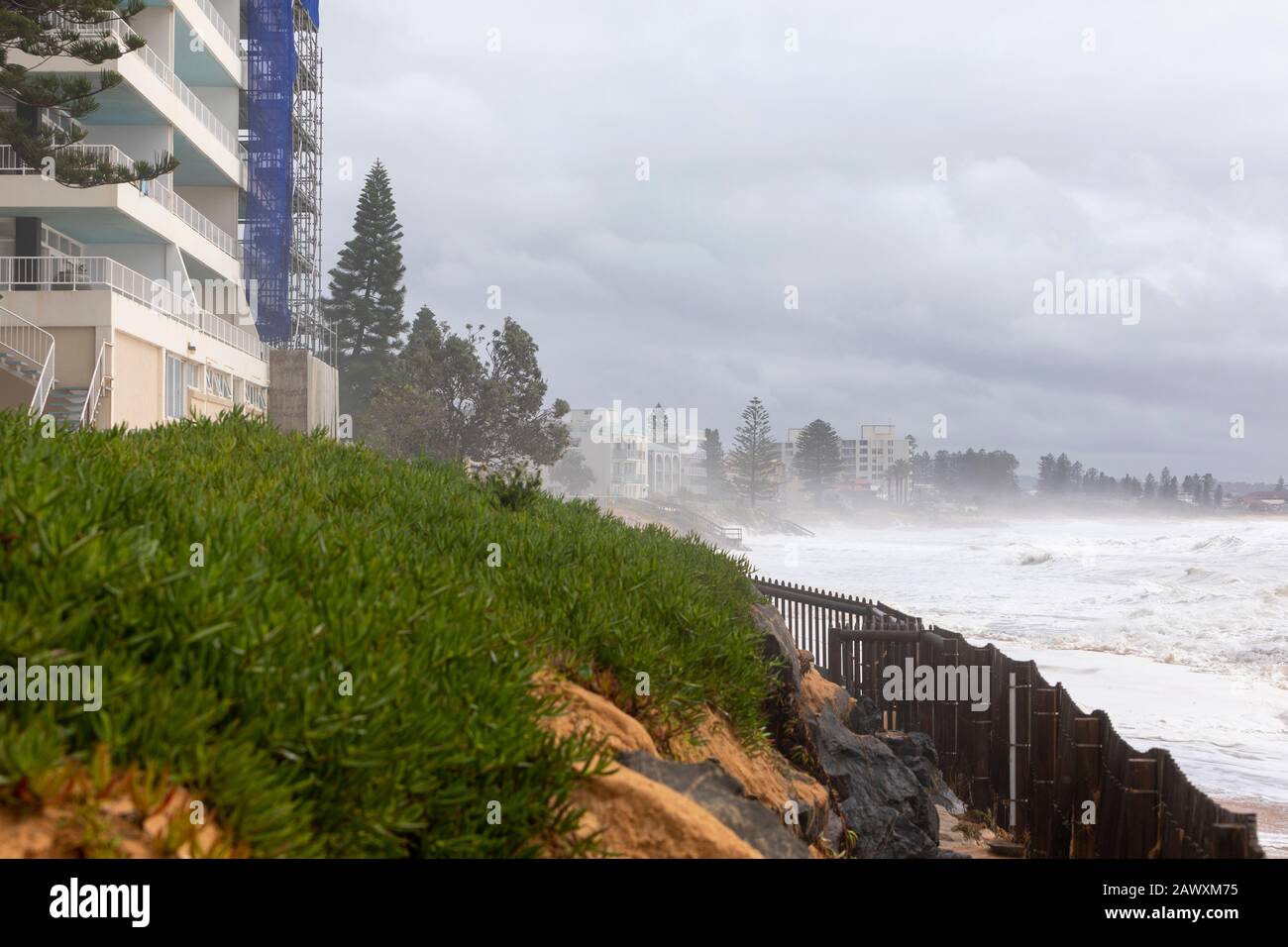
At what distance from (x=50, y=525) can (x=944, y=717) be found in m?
9.13

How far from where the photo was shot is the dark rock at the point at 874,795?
7312mm

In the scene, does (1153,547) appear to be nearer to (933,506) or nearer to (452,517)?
(452,517)

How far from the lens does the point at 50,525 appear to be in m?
3.84

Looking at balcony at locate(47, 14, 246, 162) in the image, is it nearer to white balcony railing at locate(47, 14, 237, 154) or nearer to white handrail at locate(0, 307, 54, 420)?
white balcony railing at locate(47, 14, 237, 154)

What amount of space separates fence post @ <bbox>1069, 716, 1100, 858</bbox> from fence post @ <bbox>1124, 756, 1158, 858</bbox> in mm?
863

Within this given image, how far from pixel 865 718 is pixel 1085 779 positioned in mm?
3636

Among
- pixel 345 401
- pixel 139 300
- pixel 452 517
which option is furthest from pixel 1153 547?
pixel 452 517

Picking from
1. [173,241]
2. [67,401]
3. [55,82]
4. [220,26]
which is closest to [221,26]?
[220,26]

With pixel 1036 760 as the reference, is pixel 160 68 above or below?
above

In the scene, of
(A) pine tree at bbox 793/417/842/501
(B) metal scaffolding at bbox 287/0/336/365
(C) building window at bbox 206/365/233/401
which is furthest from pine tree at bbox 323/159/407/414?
(A) pine tree at bbox 793/417/842/501

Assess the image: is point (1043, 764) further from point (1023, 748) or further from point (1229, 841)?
point (1229, 841)

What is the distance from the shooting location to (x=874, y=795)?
25.5 ft

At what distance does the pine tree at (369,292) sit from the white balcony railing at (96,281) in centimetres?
3956

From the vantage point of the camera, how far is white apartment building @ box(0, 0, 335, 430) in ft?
93.0
